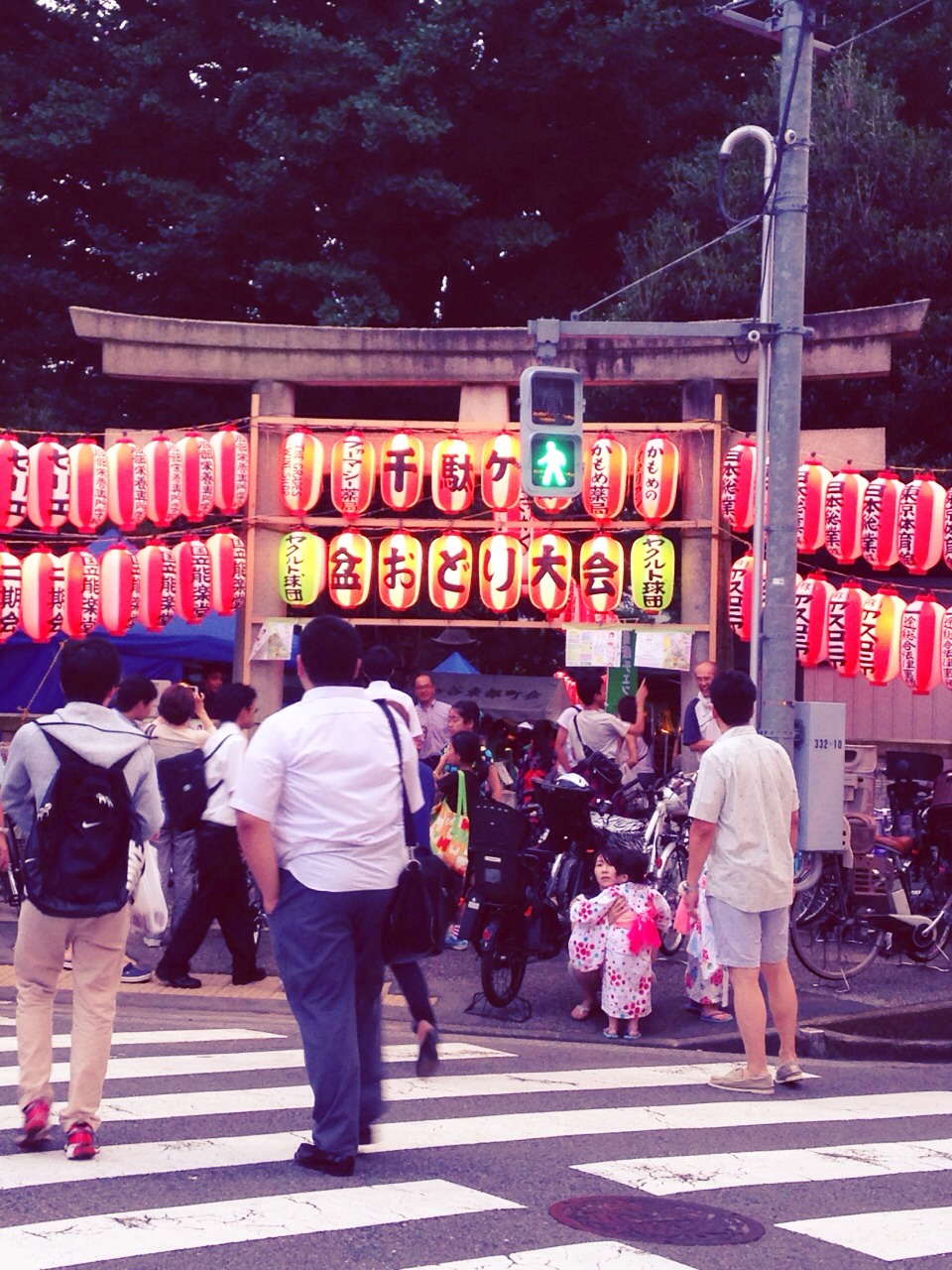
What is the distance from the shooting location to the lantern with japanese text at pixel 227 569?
1773 cm

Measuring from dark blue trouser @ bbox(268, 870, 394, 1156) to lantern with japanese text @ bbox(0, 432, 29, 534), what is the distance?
12780 millimetres

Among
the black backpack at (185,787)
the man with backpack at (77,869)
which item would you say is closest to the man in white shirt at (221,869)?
the black backpack at (185,787)

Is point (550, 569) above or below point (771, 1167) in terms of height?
above

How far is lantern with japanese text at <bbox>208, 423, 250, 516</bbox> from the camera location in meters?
17.6

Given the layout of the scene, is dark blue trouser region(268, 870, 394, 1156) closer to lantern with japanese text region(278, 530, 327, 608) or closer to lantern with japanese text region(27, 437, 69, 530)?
lantern with japanese text region(278, 530, 327, 608)

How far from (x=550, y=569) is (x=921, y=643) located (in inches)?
156

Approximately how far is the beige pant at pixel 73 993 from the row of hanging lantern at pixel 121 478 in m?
11.8

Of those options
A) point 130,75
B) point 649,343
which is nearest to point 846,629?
point 649,343

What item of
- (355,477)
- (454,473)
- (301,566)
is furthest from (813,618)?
(301,566)

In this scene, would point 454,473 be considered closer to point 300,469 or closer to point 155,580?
point 300,469

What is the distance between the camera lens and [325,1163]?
→ 19.3 feet

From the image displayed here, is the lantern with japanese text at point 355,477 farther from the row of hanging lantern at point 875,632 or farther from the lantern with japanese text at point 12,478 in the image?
the row of hanging lantern at point 875,632

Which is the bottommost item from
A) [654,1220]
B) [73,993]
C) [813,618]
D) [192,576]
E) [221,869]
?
[654,1220]

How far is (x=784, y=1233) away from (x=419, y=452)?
42.4 ft
